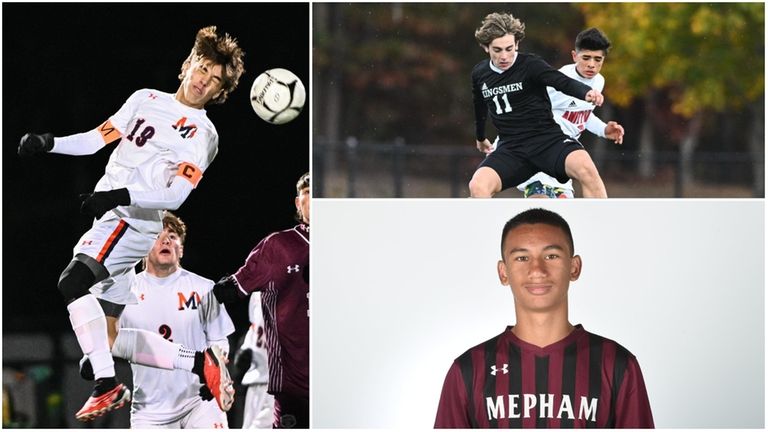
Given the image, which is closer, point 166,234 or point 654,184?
point 166,234

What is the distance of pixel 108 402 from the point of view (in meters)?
5.59

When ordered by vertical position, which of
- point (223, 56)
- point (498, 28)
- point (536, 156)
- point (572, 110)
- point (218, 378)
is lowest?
point (218, 378)

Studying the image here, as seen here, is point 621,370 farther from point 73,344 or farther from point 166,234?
point 73,344

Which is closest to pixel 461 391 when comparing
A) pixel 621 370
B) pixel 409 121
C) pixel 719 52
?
pixel 621 370

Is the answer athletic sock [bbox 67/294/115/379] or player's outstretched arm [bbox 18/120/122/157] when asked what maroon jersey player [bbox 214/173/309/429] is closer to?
athletic sock [bbox 67/294/115/379]

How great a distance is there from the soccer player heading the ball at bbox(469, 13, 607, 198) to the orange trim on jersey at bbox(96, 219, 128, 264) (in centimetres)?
177

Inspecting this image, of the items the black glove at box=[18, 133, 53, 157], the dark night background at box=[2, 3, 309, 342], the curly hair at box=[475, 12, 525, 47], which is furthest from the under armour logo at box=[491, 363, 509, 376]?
the black glove at box=[18, 133, 53, 157]

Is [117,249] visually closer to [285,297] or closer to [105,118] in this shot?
[105,118]

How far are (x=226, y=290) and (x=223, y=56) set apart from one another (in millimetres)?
1161

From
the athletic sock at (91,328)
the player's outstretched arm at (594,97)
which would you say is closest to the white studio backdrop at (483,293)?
the player's outstretched arm at (594,97)

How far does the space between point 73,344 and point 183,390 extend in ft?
1.92

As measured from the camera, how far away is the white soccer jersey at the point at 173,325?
5.62 m

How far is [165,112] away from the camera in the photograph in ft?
18.3

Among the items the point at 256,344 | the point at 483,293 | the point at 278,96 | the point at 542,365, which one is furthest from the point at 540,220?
the point at 256,344
